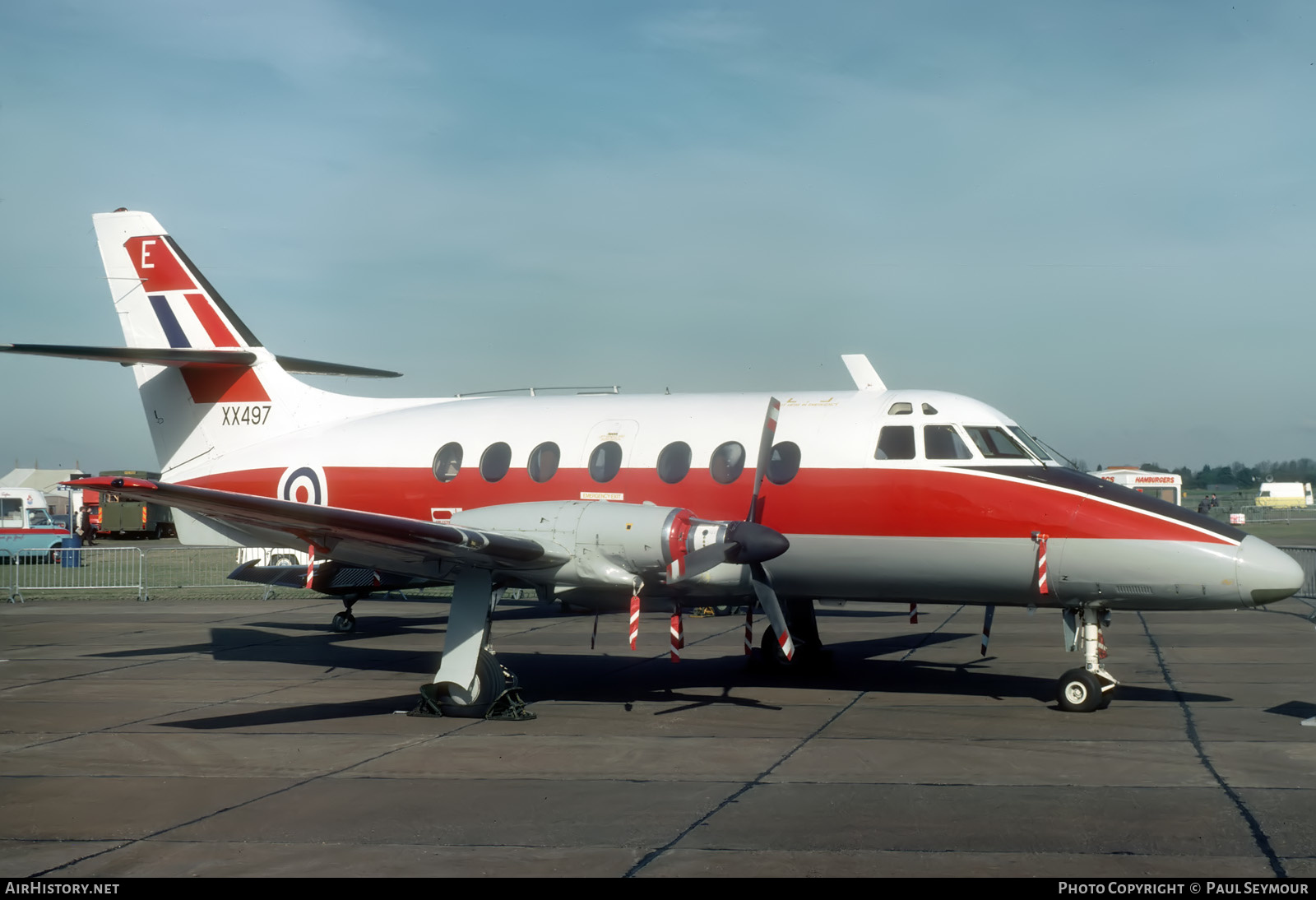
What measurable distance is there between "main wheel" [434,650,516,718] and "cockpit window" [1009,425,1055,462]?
6.15m

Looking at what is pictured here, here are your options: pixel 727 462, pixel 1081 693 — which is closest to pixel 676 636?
pixel 727 462

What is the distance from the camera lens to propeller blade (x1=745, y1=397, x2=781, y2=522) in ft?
41.2

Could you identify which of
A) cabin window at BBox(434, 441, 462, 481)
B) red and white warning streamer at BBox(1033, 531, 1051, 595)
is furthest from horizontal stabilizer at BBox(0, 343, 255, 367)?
red and white warning streamer at BBox(1033, 531, 1051, 595)

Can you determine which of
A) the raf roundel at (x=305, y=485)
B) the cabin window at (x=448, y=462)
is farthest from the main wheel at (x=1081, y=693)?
the raf roundel at (x=305, y=485)

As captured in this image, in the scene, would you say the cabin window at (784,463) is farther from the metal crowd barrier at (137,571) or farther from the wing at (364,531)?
the metal crowd barrier at (137,571)

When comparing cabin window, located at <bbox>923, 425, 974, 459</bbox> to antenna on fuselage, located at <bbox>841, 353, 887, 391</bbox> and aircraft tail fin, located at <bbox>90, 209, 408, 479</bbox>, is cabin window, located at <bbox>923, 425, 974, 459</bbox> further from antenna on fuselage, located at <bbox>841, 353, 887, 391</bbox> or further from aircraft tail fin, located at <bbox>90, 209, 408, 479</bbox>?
aircraft tail fin, located at <bbox>90, 209, 408, 479</bbox>

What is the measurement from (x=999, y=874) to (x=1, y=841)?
21.0ft

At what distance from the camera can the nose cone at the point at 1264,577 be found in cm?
1091

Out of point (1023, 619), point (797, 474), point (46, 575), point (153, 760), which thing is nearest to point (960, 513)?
point (797, 474)

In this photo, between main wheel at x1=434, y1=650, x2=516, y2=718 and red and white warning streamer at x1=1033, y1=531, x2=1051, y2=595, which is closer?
red and white warning streamer at x1=1033, y1=531, x2=1051, y2=595

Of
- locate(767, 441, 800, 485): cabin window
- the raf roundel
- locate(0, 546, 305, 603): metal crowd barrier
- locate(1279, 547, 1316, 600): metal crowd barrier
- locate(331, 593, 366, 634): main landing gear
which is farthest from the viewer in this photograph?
locate(0, 546, 305, 603): metal crowd barrier

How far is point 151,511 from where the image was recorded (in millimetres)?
59812

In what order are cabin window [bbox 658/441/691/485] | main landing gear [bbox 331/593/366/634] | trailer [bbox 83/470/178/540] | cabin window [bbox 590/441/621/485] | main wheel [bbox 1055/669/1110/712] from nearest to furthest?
main wheel [bbox 1055/669/1110/712], cabin window [bbox 658/441/691/485], cabin window [bbox 590/441/621/485], main landing gear [bbox 331/593/366/634], trailer [bbox 83/470/178/540]

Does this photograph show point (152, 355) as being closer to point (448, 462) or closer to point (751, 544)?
point (448, 462)
